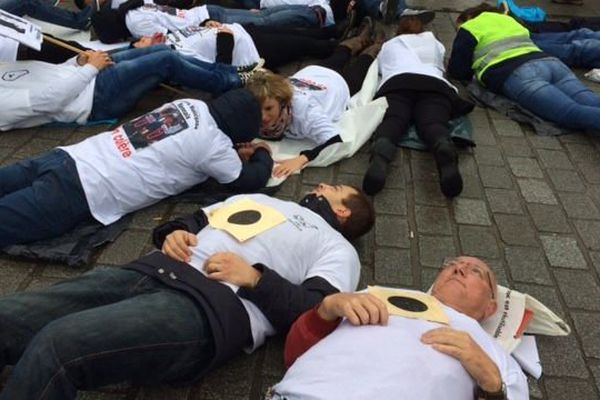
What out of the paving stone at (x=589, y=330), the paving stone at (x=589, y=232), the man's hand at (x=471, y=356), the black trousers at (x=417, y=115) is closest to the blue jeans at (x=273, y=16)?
the black trousers at (x=417, y=115)

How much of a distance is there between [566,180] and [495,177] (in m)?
0.49

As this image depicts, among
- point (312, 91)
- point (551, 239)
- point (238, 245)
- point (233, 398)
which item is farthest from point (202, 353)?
point (312, 91)

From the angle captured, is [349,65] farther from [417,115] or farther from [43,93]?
[43,93]

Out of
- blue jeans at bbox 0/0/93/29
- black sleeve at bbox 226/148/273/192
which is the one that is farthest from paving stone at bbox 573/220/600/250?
blue jeans at bbox 0/0/93/29

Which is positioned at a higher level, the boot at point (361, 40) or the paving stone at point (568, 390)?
the boot at point (361, 40)

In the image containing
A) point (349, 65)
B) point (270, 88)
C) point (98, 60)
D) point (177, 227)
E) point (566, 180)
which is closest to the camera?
point (177, 227)

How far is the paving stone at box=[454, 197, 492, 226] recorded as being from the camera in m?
3.35

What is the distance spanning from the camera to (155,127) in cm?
314

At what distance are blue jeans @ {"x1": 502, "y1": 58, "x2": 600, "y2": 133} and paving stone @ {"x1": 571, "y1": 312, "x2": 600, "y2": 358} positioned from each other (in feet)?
6.55

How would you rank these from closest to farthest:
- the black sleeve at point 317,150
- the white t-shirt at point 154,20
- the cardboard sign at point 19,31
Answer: the cardboard sign at point 19,31 < the black sleeve at point 317,150 < the white t-shirt at point 154,20

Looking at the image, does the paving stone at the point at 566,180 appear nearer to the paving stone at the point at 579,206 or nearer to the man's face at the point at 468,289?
the paving stone at the point at 579,206

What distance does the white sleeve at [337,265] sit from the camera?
2.38 metres

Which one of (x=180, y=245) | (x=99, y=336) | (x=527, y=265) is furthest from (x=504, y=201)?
(x=99, y=336)

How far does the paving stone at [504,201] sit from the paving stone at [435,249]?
511mm
